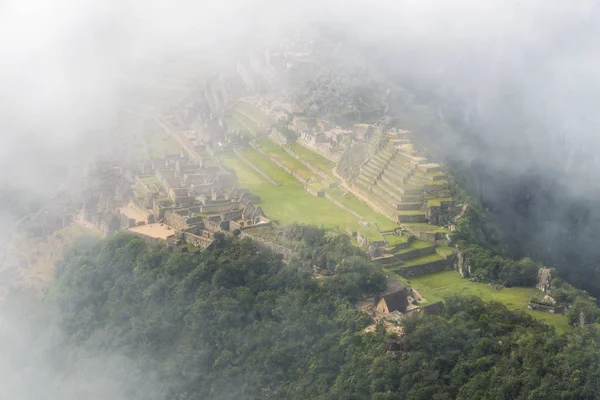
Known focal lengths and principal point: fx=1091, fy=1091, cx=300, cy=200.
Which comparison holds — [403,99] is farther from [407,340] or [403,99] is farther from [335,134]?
[407,340]

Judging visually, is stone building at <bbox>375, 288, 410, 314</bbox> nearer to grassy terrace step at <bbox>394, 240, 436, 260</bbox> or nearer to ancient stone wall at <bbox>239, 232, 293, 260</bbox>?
grassy terrace step at <bbox>394, 240, 436, 260</bbox>

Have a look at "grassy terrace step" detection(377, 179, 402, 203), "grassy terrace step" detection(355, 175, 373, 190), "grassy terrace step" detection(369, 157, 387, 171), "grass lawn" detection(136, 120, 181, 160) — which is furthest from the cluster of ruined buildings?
"grassy terrace step" detection(369, 157, 387, 171)

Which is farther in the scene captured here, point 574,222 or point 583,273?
point 574,222

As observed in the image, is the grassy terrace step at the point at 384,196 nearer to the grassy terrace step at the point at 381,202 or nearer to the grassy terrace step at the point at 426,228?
the grassy terrace step at the point at 381,202

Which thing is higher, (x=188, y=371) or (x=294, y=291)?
(x=294, y=291)

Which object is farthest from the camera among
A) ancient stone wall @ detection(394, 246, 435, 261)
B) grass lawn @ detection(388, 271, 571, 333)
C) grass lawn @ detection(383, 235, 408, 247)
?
grass lawn @ detection(383, 235, 408, 247)

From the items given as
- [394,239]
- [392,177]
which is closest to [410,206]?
[392,177]

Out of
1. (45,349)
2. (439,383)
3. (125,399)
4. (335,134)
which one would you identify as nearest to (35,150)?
(335,134)
